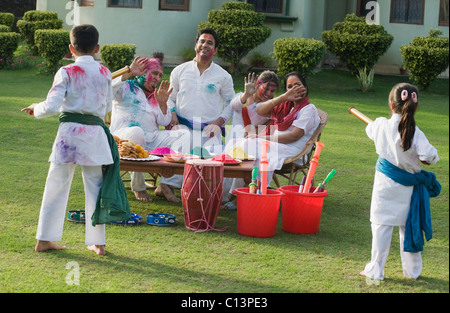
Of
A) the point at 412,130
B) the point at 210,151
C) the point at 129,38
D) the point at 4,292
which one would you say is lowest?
the point at 4,292

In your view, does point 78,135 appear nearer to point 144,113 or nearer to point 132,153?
point 132,153

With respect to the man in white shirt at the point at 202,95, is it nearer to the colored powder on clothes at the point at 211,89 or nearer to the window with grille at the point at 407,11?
the colored powder on clothes at the point at 211,89

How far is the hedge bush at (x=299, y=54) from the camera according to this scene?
647 inches

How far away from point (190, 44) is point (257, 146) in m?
12.0

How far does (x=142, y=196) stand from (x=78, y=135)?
2.27 m

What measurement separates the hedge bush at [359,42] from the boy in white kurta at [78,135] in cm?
1289

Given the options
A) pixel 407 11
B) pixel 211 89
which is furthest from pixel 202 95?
pixel 407 11

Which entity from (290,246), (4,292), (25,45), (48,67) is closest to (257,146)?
(290,246)

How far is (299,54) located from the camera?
16.4 meters

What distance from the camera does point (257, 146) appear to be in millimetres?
7344

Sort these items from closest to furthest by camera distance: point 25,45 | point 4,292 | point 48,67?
point 4,292, point 48,67, point 25,45

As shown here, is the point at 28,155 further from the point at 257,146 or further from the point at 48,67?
the point at 48,67

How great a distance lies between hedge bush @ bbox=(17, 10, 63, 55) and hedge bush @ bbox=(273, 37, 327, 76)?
254 inches

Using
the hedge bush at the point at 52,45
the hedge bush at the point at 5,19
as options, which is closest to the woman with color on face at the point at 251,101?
the hedge bush at the point at 52,45
